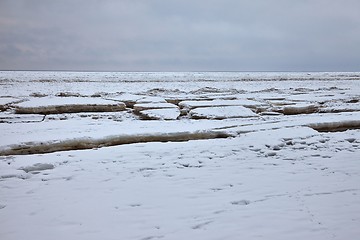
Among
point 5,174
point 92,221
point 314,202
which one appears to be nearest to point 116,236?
point 92,221

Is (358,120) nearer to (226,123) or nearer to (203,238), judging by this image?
(226,123)

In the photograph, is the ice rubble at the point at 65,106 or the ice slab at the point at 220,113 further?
the ice rubble at the point at 65,106

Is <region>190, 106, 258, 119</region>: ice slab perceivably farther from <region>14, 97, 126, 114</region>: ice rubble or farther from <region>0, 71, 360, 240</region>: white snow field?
<region>14, 97, 126, 114</region>: ice rubble

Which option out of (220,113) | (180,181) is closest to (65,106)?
(220,113)

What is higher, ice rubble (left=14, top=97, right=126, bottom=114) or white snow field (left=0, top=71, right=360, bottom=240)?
ice rubble (left=14, top=97, right=126, bottom=114)

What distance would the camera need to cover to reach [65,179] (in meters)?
4.60

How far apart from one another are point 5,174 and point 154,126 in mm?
4444

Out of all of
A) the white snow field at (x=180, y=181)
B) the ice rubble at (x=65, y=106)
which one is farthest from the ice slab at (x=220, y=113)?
the ice rubble at (x=65, y=106)

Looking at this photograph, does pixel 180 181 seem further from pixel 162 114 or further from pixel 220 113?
pixel 220 113

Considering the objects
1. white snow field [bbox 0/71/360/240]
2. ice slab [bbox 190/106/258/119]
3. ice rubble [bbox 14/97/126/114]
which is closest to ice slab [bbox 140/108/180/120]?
ice slab [bbox 190/106/258/119]


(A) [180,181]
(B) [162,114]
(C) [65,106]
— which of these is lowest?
(A) [180,181]

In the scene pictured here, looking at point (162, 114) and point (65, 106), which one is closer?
point (162, 114)

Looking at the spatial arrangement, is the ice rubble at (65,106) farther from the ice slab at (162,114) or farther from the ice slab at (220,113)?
the ice slab at (220,113)

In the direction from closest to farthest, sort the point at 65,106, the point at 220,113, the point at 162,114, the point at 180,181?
the point at 180,181
the point at 162,114
the point at 220,113
the point at 65,106
